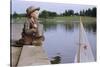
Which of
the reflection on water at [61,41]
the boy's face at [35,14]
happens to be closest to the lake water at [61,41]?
the reflection on water at [61,41]

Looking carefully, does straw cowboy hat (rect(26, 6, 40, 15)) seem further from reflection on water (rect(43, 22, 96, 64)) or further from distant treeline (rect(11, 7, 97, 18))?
reflection on water (rect(43, 22, 96, 64))

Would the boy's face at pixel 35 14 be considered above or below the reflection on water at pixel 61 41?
above

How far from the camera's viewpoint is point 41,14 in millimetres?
1950

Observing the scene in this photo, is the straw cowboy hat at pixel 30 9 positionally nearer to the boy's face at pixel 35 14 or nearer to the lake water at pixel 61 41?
the boy's face at pixel 35 14

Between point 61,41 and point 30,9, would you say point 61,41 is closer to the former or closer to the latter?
point 61,41

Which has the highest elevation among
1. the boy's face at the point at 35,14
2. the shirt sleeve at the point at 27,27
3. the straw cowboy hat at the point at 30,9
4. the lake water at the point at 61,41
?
the straw cowboy hat at the point at 30,9

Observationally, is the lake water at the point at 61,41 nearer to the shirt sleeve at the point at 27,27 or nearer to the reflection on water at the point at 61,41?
the reflection on water at the point at 61,41

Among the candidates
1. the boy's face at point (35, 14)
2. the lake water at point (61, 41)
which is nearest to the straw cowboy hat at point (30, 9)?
the boy's face at point (35, 14)
